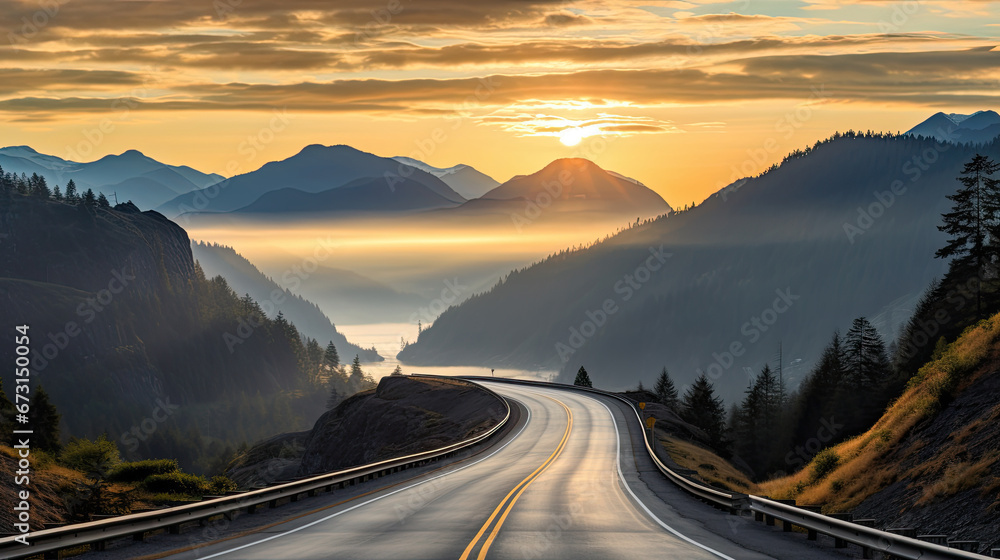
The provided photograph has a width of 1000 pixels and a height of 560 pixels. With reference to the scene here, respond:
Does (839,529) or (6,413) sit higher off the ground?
(6,413)

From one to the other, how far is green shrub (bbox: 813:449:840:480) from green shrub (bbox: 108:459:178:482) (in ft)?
81.9

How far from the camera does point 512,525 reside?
1934cm

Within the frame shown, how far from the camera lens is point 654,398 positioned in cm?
9200

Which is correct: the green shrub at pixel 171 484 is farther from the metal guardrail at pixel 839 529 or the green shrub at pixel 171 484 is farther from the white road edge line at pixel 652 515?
the metal guardrail at pixel 839 529

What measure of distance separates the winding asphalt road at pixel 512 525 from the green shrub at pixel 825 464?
21.9 feet

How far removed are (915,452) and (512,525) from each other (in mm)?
13428

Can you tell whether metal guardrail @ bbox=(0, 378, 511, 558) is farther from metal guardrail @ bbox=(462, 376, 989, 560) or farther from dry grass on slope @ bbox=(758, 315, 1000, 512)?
dry grass on slope @ bbox=(758, 315, 1000, 512)

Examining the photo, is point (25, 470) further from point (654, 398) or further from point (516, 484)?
point (654, 398)

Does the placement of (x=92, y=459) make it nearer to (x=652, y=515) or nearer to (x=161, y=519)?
(x=161, y=519)

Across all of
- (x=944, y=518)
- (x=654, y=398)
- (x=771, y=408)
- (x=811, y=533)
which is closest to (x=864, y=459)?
(x=944, y=518)

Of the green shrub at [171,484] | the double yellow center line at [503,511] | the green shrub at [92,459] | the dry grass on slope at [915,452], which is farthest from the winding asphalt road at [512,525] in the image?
the green shrub at [92,459]

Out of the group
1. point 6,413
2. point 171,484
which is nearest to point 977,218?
point 171,484

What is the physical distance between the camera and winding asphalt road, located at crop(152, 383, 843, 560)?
52.0 ft

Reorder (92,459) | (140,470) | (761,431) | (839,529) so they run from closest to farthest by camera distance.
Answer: (839,529), (140,470), (92,459), (761,431)
